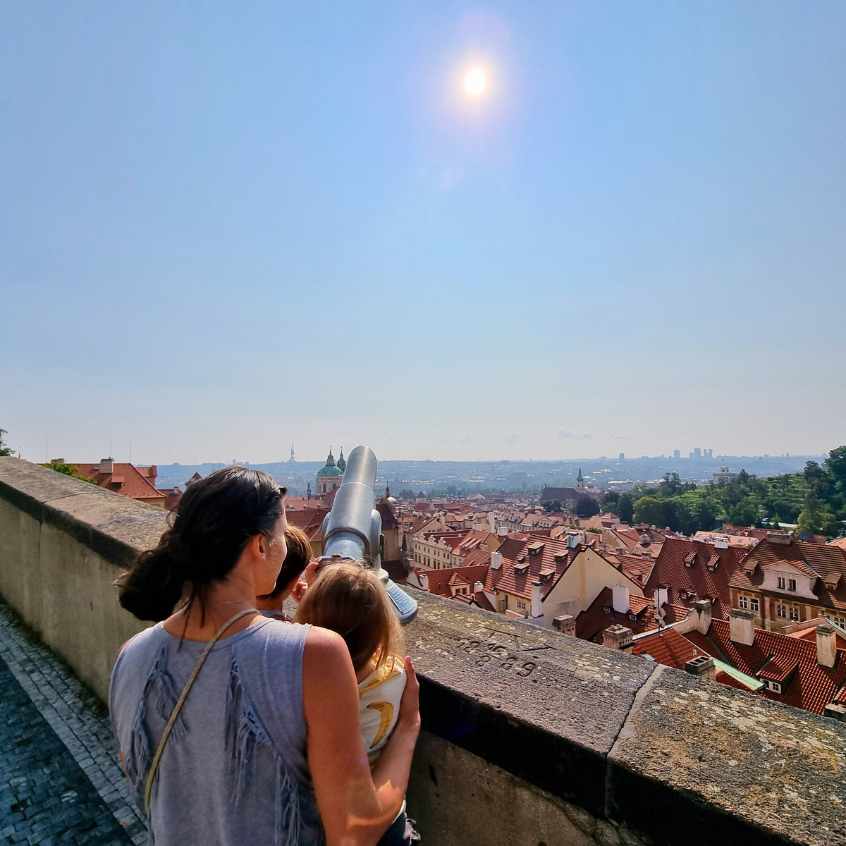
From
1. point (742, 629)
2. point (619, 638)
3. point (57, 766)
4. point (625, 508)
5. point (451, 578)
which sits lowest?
point (625, 508)

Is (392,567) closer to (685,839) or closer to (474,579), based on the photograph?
(474,579)

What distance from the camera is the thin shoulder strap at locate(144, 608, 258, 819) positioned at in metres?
0.94

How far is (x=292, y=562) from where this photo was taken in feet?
4.76

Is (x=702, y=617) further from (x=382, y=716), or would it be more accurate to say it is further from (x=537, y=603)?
(x=382, y=716)

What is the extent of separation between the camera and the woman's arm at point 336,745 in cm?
87

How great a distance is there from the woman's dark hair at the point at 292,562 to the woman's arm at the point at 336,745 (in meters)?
0.56

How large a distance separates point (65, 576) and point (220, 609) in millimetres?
3143

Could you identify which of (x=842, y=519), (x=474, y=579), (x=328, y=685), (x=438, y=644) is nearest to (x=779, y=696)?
(x=438, y=644)

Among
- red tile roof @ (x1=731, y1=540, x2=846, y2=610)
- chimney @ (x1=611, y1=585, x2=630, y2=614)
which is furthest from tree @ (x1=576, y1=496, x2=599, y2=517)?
chimney @ (x1=611, y1=585, x2=630, y2=614)

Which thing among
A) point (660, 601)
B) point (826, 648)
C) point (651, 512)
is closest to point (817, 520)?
point (651, 512)

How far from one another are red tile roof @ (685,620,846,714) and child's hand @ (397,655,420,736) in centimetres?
1240

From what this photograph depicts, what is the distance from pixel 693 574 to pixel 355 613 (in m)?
33.1

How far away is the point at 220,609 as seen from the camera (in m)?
0.99

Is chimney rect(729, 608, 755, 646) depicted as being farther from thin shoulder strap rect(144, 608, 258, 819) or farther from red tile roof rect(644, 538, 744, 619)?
thin shoulder strap rect(144, 608, 258, 819)
